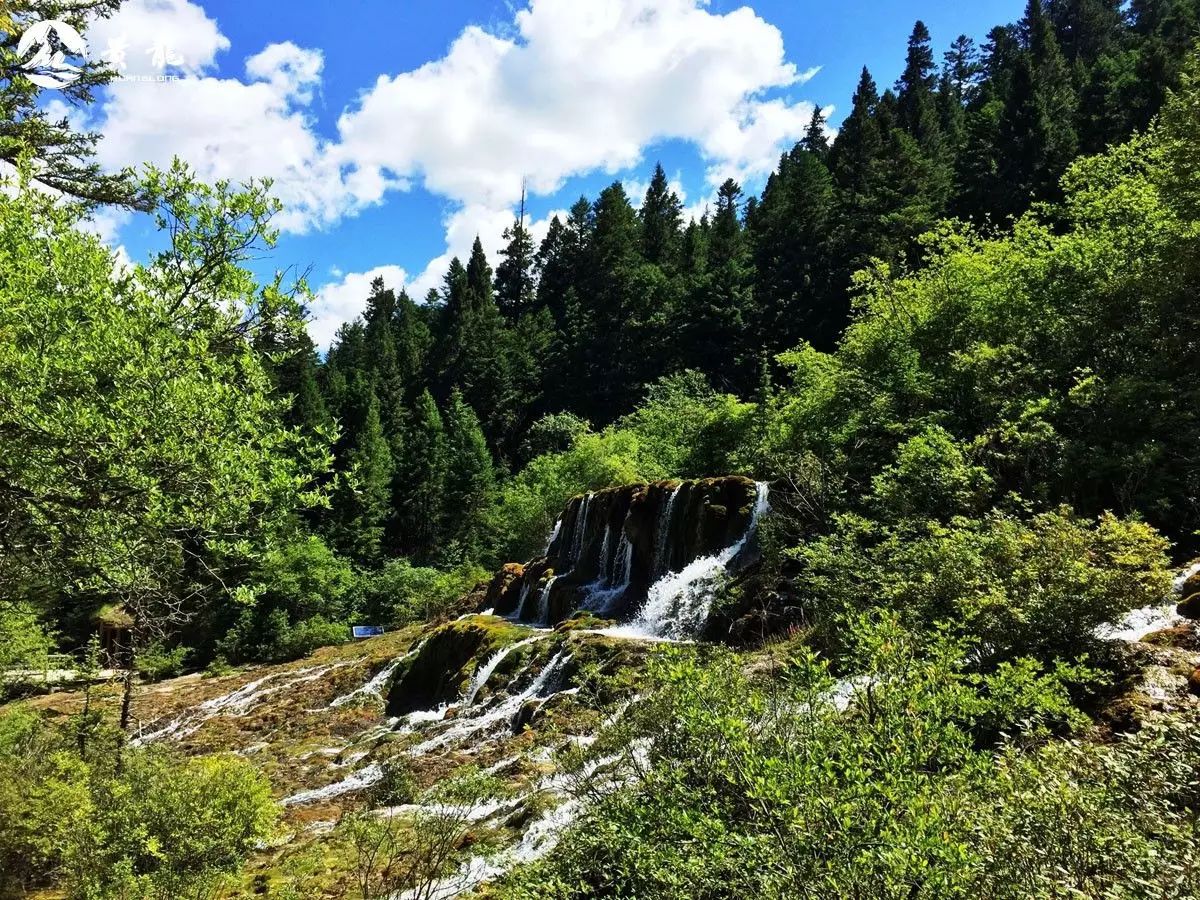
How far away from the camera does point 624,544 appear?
2041 centimetres

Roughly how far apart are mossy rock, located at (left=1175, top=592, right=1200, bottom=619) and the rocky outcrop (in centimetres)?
920

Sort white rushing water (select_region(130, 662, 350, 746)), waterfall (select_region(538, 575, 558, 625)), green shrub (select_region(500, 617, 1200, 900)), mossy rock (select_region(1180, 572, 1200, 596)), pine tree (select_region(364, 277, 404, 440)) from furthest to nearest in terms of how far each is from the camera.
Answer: pine tree (select_region(364, 277, 404, 440)), waterfall (select_region(538, 575, 558, 625)), white rushing water (select_region(130, 662, 350, 746)), mossy rock (select_region(1180, 572, 1200, 596)), green shrub (select_region(500, 617, 1200, 900))

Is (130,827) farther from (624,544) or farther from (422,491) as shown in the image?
(422,491)

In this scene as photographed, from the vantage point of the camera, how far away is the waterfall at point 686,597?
49.9 feet

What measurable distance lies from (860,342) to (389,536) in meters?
42.9

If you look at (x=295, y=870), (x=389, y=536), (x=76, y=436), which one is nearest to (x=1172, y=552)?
(x=295, y=870)

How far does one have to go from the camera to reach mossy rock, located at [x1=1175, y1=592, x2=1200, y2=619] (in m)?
7.11

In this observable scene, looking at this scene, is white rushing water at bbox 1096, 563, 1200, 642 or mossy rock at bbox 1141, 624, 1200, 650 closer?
mossy rock at bbox 1141, 624, 1200, 650

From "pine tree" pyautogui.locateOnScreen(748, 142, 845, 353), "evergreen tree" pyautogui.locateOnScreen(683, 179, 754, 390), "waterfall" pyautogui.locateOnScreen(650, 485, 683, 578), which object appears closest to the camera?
"waterfall" pyautogui.locateOnScreen(650, 485, 683, 578)

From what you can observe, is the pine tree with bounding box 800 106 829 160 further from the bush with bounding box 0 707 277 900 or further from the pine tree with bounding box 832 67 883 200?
the bush with bounding box 0 707 277 900

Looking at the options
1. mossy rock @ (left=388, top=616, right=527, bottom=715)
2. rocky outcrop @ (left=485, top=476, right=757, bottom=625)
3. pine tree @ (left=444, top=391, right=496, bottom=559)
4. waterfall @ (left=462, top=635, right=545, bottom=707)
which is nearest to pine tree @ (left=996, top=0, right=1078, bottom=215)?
rocky outcrop @ (left=485, top=476, right=757, bottom=625)

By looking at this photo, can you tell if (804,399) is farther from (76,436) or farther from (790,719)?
(76,436)

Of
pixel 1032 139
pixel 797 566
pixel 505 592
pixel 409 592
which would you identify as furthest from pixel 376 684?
pixel 1032 139

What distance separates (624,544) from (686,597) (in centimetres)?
471
